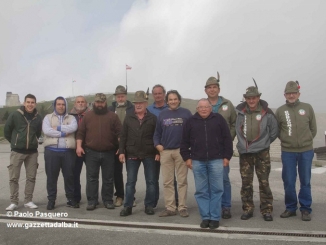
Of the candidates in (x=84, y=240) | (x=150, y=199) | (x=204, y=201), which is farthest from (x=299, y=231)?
(x=84, y=240)

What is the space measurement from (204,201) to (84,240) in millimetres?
1891

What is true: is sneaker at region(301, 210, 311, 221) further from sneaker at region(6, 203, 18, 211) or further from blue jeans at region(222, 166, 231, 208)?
sneaker at region(6, 203, 18, 211)

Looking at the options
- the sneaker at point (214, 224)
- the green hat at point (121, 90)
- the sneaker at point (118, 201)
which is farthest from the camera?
the green hat at point (121, 90)

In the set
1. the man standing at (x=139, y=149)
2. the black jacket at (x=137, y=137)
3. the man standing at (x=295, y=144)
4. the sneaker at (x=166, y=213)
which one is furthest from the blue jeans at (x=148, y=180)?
the man standing at (x=295, y=144)

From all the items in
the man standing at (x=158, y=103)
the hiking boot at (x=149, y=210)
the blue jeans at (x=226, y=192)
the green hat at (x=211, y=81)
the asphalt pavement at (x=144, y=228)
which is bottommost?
the asphalt pavement at (x=144, y=228)

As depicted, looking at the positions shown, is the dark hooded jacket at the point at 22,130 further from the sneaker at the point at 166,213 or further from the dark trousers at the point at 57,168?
the sneaker at the point at 166,213

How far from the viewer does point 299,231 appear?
15.5ft

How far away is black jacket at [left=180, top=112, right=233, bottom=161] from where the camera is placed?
5125 millimetres

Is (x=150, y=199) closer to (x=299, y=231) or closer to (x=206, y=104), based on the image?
(x=206, y=104)

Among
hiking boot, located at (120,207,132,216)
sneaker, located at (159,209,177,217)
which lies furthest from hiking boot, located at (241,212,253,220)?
hiking boot, located at (120,207,132,216)

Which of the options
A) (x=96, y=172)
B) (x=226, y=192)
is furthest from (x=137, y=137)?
(x=226, y=192)

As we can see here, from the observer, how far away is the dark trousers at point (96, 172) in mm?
6191

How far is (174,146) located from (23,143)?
282 cm

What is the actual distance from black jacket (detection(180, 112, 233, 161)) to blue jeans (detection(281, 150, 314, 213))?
1.10 m
